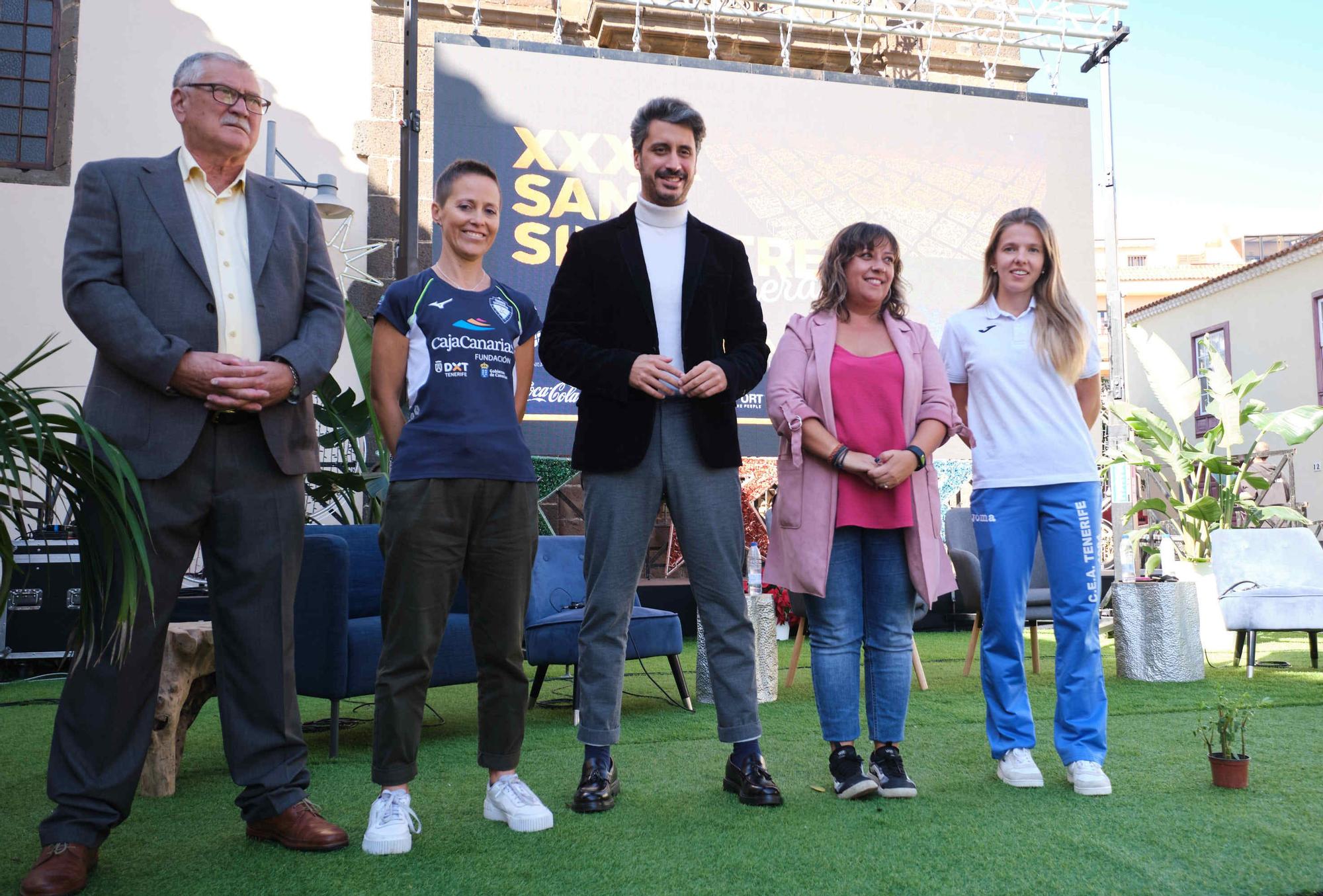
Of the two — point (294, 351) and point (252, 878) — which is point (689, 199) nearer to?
point (294, 351)

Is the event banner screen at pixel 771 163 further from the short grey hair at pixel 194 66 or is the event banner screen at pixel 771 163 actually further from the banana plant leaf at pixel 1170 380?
the short grey hair at pixel 194 66

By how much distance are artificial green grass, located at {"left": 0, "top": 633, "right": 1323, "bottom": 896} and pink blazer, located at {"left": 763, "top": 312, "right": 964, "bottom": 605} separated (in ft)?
1.98

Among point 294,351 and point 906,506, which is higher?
point 294,351

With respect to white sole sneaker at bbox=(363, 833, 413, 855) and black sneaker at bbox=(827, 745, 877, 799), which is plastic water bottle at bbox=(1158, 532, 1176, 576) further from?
white sole sneaker at bbox=(363, 833, 413, 855)

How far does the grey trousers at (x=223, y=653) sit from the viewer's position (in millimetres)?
2137

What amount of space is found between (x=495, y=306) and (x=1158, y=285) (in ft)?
117

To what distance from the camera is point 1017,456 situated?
2959 millimetres

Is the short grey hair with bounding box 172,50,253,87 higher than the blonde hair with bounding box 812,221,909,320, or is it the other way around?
the short grey hair with bounding box 172,50,253,87

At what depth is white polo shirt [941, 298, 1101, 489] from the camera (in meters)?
2.94

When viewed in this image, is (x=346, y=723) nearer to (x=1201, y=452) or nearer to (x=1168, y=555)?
(x=1168, y=555)

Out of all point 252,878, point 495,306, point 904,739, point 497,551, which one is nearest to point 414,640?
point 497,551

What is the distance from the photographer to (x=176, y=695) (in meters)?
3.06

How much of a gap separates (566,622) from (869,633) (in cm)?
178

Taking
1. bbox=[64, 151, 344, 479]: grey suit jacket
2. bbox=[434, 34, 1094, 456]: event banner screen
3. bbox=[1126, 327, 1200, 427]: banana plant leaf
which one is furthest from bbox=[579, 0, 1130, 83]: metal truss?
bbox=[64, 151, 344, 479]: grey suit jacket
